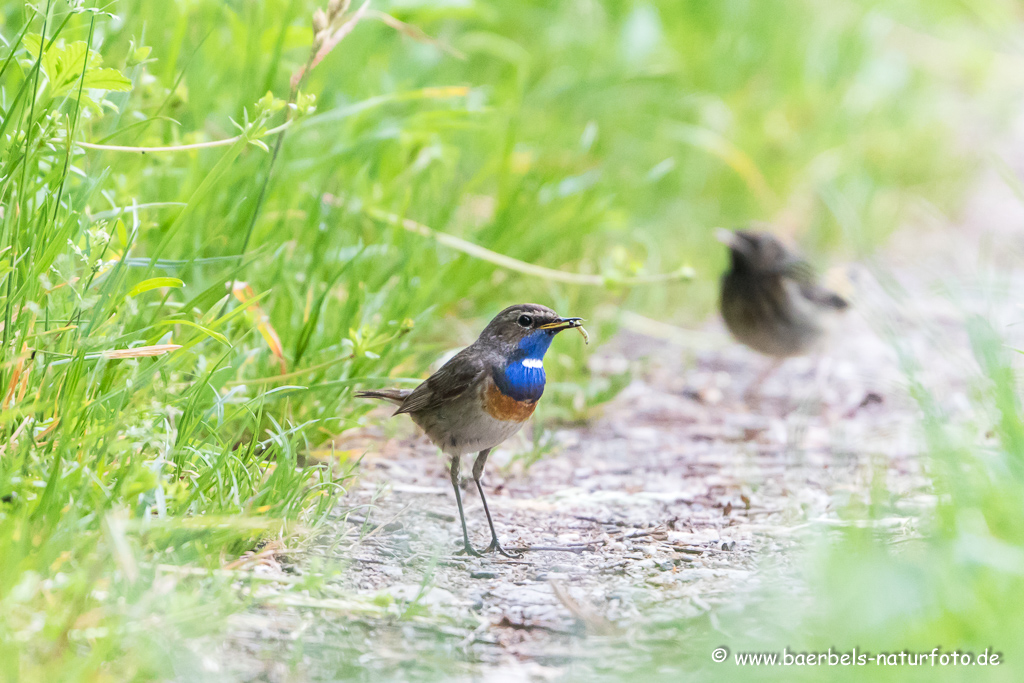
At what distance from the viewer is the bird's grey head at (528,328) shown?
3.77 metres

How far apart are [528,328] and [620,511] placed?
2.91 ft

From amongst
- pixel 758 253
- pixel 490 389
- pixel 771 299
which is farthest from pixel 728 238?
pixel 490 389

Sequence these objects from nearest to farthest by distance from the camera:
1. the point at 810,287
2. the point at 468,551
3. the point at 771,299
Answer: the point at 468,551 → the point at 771,299 → the point at 810,287

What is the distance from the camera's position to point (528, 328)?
378cm

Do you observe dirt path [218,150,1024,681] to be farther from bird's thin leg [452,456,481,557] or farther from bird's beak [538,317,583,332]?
bird's beak [538,317,583,332]

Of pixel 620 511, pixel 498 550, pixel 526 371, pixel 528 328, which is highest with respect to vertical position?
pixel 528 328

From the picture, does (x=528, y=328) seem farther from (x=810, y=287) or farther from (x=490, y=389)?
(x=810, y=287)

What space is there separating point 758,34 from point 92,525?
7634 millimetres

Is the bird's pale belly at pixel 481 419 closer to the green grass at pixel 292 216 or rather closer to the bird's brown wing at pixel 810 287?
the green grass at pixel 292 216

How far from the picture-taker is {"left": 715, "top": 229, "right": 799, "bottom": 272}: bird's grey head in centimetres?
675

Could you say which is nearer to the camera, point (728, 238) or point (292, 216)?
point (292, 216)

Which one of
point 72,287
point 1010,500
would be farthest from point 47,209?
point 1010,500

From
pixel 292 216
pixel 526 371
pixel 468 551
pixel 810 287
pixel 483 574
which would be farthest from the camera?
pixel 810 287

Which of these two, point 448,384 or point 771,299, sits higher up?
point 448,384
